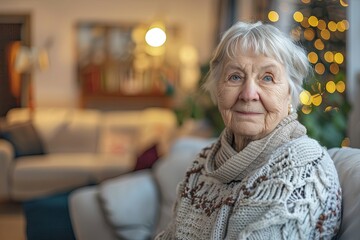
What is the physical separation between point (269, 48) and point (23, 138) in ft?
18.3

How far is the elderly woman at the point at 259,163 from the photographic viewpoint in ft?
5.06

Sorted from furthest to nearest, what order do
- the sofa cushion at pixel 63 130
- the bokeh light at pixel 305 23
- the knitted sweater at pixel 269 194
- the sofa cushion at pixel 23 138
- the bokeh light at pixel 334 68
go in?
the sofa cushion at pixel 63 130 < the sofa cushion at pixel 23 138 < the bokeh light at pixel 305 23 < the bokeh light at pixel 334 68 < the knitted sweater at pixel 269 194

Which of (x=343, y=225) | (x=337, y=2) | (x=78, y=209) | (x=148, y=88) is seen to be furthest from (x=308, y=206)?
(x=148, y=88)

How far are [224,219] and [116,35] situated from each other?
727cm

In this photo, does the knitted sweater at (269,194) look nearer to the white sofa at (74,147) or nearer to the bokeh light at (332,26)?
the bokeh light at (332,26)

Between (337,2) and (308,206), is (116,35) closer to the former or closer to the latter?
(337,2)

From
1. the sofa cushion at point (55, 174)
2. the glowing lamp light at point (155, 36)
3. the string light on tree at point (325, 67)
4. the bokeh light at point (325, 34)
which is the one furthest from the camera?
the glowing lamp light at point (155, 36)

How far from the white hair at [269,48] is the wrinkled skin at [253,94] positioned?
0.02 metres

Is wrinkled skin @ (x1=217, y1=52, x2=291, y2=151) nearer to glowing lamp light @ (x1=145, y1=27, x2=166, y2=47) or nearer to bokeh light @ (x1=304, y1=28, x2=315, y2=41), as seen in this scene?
bokeh light @ (x1=304, y1=28, x2=315, y2=41)

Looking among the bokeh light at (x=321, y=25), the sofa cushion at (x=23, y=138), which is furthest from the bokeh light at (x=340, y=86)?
the sofa cushion at (x=23, y=138)

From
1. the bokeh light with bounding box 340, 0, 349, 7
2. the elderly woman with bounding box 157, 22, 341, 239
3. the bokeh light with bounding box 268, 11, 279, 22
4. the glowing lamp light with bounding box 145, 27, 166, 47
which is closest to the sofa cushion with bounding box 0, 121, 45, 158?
the glowing lamp light with bounding box 145, 27, 166, 47

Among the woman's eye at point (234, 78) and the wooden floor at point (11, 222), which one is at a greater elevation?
the woman's eye at point (234, 78)

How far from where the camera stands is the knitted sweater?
153cm

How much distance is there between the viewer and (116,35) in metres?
8.70
